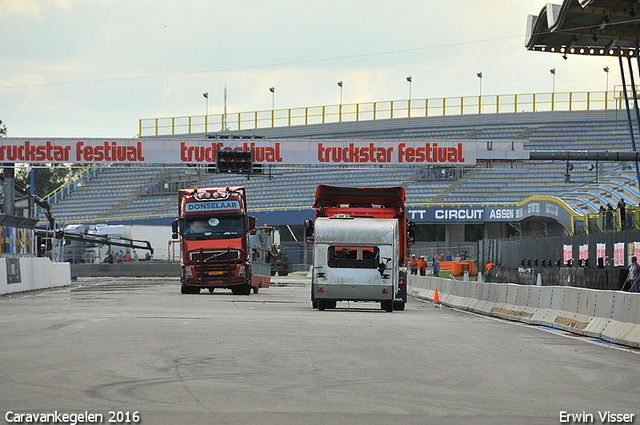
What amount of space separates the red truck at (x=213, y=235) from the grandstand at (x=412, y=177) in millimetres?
28114

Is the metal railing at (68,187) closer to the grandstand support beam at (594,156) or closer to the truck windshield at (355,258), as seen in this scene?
the grandstand support beam at (594,156)

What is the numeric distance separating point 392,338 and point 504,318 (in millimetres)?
8833

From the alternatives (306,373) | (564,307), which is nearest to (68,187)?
(564,307)

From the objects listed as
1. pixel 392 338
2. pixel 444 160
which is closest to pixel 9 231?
pixel 444 160

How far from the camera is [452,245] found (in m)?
62.8

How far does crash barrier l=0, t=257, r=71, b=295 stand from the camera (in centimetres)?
3012

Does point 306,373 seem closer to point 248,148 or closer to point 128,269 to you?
point 248,148

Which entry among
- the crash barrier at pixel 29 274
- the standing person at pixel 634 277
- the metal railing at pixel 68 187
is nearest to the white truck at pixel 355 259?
the standing person at pixel 634 277

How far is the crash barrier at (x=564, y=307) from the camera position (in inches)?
591

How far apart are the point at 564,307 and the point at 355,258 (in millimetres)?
6229

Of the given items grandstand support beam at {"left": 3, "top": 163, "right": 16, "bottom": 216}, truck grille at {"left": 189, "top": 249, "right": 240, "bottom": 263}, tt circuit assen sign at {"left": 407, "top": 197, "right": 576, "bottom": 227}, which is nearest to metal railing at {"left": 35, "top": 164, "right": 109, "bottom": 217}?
tt circuit assen sign at {"left": 407, "top": 197, "right": 576, "bottom": 227}

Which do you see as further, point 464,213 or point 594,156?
point 464,213

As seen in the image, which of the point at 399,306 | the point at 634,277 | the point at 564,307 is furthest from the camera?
the point at 399,306

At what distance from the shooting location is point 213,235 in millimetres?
31172
